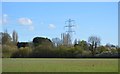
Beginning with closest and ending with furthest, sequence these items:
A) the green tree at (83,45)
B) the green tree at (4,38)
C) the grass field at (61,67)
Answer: the grass field at (61,67), the green tree at (4,38), the green tree at (83,45)

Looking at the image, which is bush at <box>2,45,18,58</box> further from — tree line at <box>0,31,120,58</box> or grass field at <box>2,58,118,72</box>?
grass field at <box>2,58,118,72</box>

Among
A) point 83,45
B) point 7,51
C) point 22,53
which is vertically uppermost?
point 83,45

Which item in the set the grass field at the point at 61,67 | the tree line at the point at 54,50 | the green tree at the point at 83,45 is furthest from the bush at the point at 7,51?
the grass field at the point at 61,67

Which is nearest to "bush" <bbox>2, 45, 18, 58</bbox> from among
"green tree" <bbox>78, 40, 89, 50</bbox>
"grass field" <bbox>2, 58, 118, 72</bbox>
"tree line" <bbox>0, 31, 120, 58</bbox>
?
"tree line" <bbox>0, 31, 120, 58</bbox>

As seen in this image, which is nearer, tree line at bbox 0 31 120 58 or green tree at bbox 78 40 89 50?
tree line at bbox 0 31 120 58

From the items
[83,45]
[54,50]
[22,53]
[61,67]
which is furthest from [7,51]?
[61,67]

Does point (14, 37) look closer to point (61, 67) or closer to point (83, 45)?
point (83, 45)

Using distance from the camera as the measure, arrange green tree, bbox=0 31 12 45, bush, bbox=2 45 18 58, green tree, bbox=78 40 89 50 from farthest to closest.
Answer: green tree, bbox=78 40 89 50
green tree, bbox=0 31 12 45
bush, bbox=2 45 18 58

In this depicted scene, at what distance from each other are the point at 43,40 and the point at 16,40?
5.90m

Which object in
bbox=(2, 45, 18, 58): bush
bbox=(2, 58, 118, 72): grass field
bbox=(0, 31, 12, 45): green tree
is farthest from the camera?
bbox=(0, 31, 12, 45): green tree

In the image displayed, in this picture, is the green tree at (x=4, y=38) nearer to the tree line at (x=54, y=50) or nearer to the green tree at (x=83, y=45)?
the tree line at (x=54, y=50)

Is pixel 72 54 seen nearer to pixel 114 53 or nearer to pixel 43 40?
pixel 114 53

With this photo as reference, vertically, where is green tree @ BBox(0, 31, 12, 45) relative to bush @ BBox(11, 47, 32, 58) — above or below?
above

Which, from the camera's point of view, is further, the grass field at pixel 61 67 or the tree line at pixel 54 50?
the tree line at pixel 54 50
